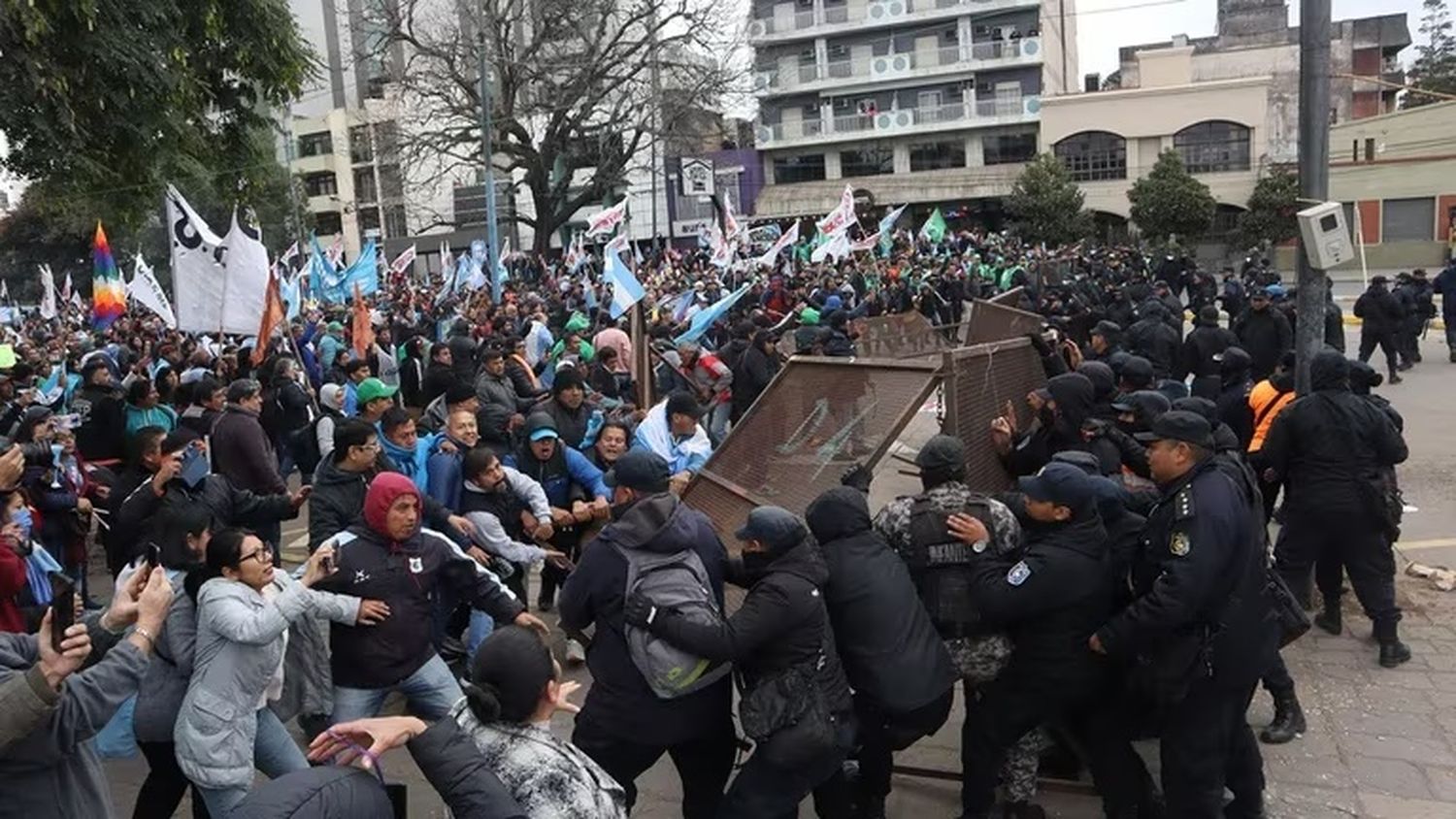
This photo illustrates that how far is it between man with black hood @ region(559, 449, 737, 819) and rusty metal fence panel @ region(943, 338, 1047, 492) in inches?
70.0

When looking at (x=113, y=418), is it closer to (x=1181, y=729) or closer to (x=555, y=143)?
(x=1181, y=729)

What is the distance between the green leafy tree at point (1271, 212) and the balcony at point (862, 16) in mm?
14537

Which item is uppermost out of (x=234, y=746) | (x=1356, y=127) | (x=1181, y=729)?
(x=1356, y=127)

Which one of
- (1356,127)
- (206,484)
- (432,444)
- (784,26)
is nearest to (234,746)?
(206,484)

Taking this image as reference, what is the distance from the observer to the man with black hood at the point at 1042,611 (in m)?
3.89

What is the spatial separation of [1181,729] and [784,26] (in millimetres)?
51462

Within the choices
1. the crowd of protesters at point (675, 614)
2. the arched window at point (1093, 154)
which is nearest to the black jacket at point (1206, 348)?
the crowd of protesters at point (675, 614)

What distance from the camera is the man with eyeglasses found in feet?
16.4

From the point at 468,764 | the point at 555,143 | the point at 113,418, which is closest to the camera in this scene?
the point at 468,764

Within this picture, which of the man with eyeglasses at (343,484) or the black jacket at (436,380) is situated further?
the black jacket at (436,380)

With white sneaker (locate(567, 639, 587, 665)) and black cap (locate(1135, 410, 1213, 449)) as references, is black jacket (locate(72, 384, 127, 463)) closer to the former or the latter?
white sneaker (locate(567, 639, 587, 665))

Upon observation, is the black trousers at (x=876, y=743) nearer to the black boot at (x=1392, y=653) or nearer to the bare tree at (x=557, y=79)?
the black boot at (x=1392, y=653)

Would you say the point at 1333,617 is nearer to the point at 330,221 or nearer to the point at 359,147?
the point at 359,147

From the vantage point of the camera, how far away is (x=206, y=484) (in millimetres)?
5488
